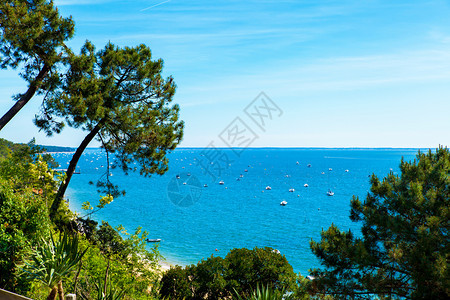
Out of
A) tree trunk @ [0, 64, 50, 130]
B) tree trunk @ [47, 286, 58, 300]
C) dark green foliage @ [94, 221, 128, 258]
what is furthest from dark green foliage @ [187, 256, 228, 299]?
tree trunk @ [0, 64, 50, 130]

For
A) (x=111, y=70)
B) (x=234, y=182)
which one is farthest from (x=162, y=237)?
(x=234, y=182)

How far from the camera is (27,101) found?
430 inches

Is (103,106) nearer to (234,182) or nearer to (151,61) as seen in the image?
(151,61)

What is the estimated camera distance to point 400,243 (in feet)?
26.0

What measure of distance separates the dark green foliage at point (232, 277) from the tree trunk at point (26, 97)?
318 inches

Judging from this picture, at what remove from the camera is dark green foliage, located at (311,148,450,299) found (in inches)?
284

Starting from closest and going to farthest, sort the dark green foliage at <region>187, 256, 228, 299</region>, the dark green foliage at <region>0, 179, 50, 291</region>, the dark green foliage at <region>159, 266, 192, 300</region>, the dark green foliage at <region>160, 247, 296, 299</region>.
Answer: the dark green foliage at <region>0, 179, 50, 291</region> → the dark green foliage at <region>187, 256, 228, 299</region> → the dark green foliage at <region>160, 247, 296, 299</region> → the dark green foliage at <region>159, 266, 192, 300</region>

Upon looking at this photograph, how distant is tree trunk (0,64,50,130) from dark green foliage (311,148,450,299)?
983cm

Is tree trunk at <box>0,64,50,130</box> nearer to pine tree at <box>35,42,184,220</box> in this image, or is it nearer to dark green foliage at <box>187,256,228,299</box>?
pine tree at <box>35,42,184,220</box>

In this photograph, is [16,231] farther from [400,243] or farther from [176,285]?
[400,243]

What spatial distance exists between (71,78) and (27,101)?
1579 millimetres

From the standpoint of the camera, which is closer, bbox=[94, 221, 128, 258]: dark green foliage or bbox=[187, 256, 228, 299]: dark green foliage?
bbox=[94, 221, 128, 258]: dark green foliage

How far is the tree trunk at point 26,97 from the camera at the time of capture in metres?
10.4

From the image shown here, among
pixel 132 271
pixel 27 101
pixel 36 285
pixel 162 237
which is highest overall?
pixel 162 237
